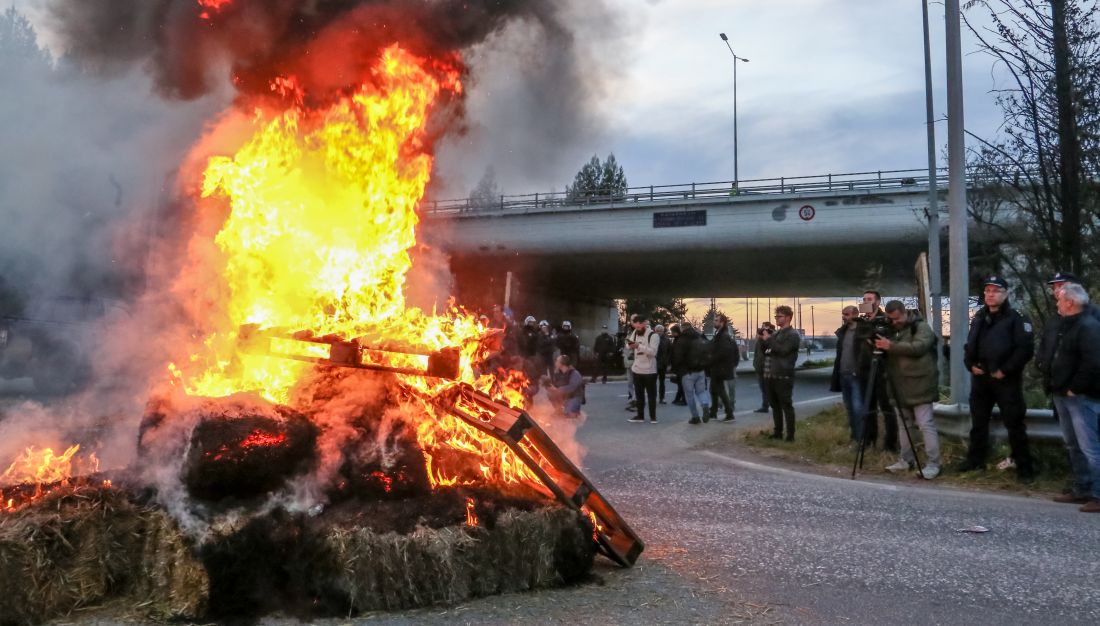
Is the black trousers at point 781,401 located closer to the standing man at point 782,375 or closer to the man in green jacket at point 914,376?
the standing man at point 782,375

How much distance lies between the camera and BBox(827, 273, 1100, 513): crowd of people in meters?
6.35

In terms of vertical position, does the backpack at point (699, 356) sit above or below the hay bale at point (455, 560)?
above

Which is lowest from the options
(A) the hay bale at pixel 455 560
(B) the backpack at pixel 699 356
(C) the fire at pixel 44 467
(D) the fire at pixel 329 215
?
(A) the hay bale at pixel 455 560

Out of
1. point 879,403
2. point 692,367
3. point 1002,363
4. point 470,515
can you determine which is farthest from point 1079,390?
point 692,367

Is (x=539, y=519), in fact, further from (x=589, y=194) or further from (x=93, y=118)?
(x=589, y=194)

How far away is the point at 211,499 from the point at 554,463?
1.82m

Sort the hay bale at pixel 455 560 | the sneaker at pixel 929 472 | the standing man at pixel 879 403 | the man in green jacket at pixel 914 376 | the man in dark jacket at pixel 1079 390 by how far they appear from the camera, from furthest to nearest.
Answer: the standing man at pixel 879 403
the man in green jacket at pixel 914 376
the sneaker at pixel 929 472
the man in dark jacket at pixel 1079 390
the hay bale at pixel 455 560

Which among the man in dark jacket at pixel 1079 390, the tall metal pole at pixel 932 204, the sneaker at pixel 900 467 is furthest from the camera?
the tall metal pole at pixel 932 204

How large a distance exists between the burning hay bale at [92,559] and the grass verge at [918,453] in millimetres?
6637

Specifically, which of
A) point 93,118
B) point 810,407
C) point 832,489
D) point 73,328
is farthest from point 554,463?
point 810,407

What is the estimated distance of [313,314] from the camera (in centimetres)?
528

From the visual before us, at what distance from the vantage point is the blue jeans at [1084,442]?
20.6 ft

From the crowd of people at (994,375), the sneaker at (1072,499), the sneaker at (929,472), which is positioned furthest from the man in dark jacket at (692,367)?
the sneaker at (1072,499)

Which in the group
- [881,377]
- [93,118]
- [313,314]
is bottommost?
[881,377]
